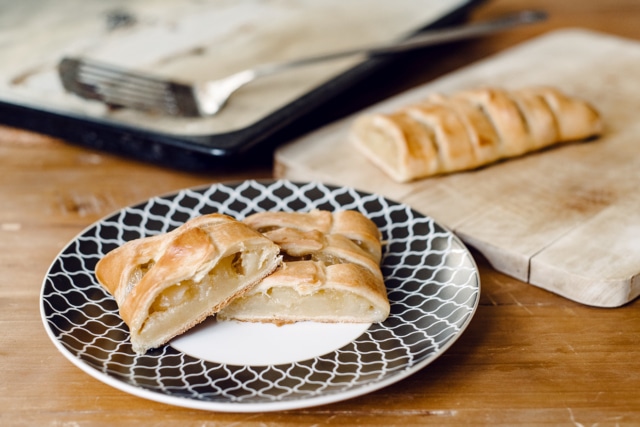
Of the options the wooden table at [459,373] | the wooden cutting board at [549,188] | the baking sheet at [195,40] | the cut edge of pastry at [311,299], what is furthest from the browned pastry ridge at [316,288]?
the baking sheet at [195,40]

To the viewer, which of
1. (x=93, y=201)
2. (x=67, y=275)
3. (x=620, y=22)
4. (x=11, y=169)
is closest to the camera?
(x=67, y=275)

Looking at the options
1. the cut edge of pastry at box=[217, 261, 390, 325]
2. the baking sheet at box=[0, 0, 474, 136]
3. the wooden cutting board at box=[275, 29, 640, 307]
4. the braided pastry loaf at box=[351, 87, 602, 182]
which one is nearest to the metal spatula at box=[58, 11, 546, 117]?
the baking sheet at box=[0, 0, 474, 136]

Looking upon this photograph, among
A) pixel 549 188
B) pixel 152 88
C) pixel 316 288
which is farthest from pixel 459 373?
pixel 152 88

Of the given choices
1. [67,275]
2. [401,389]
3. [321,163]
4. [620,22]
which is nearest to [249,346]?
[401,389]

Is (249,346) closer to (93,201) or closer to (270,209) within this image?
(270,209)

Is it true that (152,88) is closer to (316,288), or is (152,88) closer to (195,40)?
(195,40)

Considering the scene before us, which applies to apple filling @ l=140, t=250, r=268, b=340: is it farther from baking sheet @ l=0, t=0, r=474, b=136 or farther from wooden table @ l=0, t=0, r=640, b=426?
baking sheet @ l=0, t=0, r=474, b=136
